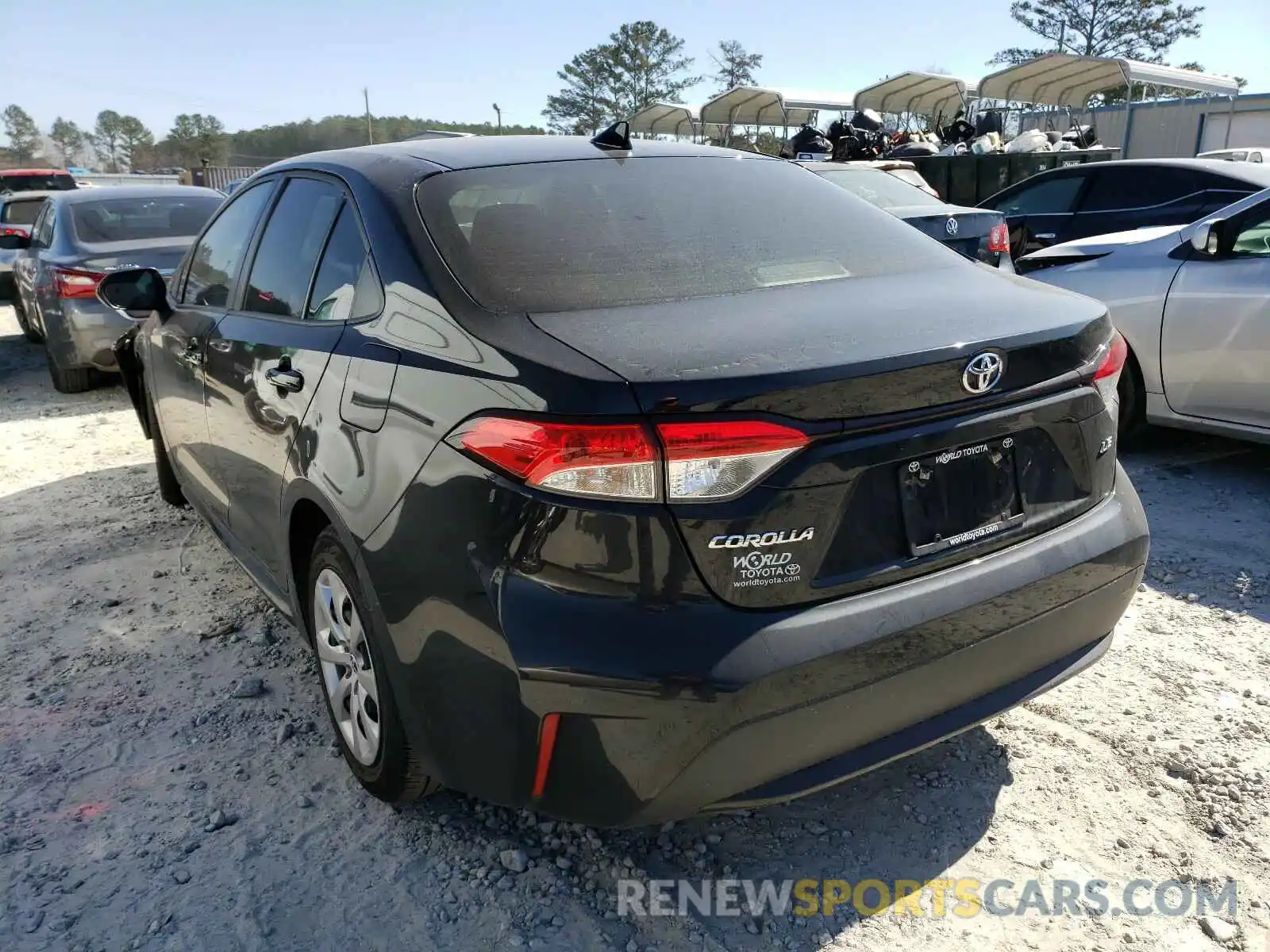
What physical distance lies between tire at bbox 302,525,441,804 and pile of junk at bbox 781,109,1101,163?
548 inches

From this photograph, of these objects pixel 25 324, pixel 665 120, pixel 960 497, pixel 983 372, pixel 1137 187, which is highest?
pixel 665 120

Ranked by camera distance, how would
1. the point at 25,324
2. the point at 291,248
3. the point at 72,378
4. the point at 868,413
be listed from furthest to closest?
the point at 25,324, the point at 72,378, the point at 291,248, the point at 868,413

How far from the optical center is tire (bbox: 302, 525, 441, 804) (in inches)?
90.4

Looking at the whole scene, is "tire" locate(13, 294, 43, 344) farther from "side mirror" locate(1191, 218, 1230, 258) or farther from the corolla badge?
the corolla badge

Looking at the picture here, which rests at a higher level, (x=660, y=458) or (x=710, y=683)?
(x=660, y=458)

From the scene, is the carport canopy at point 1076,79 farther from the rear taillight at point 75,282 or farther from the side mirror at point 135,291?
the side mirror at point 135,291

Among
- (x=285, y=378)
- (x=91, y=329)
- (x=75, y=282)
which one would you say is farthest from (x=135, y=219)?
(x=285, y=378)

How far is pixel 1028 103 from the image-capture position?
21703 mm

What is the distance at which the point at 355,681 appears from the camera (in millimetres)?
2529

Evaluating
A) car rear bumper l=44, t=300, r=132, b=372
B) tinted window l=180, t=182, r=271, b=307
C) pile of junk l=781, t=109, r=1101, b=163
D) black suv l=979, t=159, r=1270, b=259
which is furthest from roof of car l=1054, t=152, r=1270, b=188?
car rear bumper l=44, t=300, r=132, b=372

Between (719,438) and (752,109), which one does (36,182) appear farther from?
(719,438)

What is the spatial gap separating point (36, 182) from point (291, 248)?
22.8 m

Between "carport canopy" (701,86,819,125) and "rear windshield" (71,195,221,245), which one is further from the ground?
"carport canopy" (701,86,819,125)

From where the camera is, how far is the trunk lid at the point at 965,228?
22.6ft
